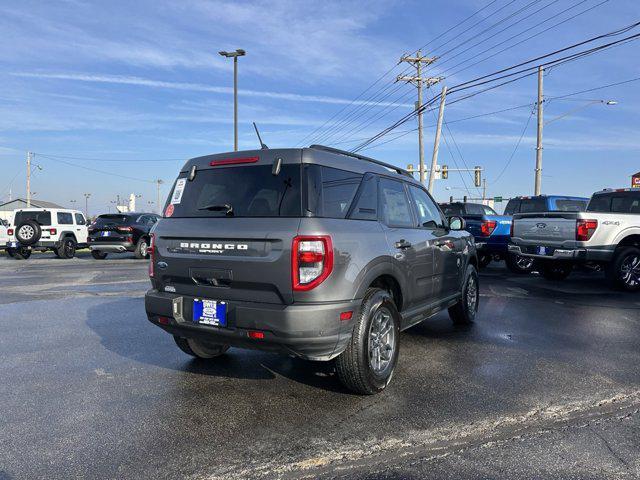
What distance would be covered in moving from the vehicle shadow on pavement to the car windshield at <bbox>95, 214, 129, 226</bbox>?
11447mm

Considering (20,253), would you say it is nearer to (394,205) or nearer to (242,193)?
(242,193)

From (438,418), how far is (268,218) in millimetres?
1931

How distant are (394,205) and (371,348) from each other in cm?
148

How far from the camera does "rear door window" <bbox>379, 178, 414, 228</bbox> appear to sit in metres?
4.53

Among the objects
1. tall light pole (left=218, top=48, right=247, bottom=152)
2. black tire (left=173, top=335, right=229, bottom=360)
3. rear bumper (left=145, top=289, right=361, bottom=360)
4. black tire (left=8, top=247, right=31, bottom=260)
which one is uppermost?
tall light pole (left=218, top=48, right=247, bottom=152)

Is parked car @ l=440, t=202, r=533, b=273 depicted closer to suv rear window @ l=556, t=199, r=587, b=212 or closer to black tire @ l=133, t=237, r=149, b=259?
suv rear window @ l=556, t=199, r=587, b=212

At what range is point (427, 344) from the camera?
562cm

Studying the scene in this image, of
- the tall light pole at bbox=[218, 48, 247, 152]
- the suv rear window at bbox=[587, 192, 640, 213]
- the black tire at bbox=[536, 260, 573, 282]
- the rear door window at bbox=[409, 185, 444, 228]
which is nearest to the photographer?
the rear door window at bbox=[409, 185, 444, 228]

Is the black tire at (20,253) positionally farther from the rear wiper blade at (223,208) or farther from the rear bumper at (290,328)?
the rear bumper at (290,328)

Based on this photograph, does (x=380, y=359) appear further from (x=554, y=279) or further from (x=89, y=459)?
(x=554, y=279)

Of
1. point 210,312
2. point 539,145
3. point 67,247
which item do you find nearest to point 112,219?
point 67,247

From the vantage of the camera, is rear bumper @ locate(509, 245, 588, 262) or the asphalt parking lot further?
rear bumper @ locate(509, 245, 588, 262)

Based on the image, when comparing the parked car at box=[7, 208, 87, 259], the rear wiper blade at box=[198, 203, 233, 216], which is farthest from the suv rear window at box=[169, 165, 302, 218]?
the parked car at box=[7, 208, 87, 259]

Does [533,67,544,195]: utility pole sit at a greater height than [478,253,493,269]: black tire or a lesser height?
greater
